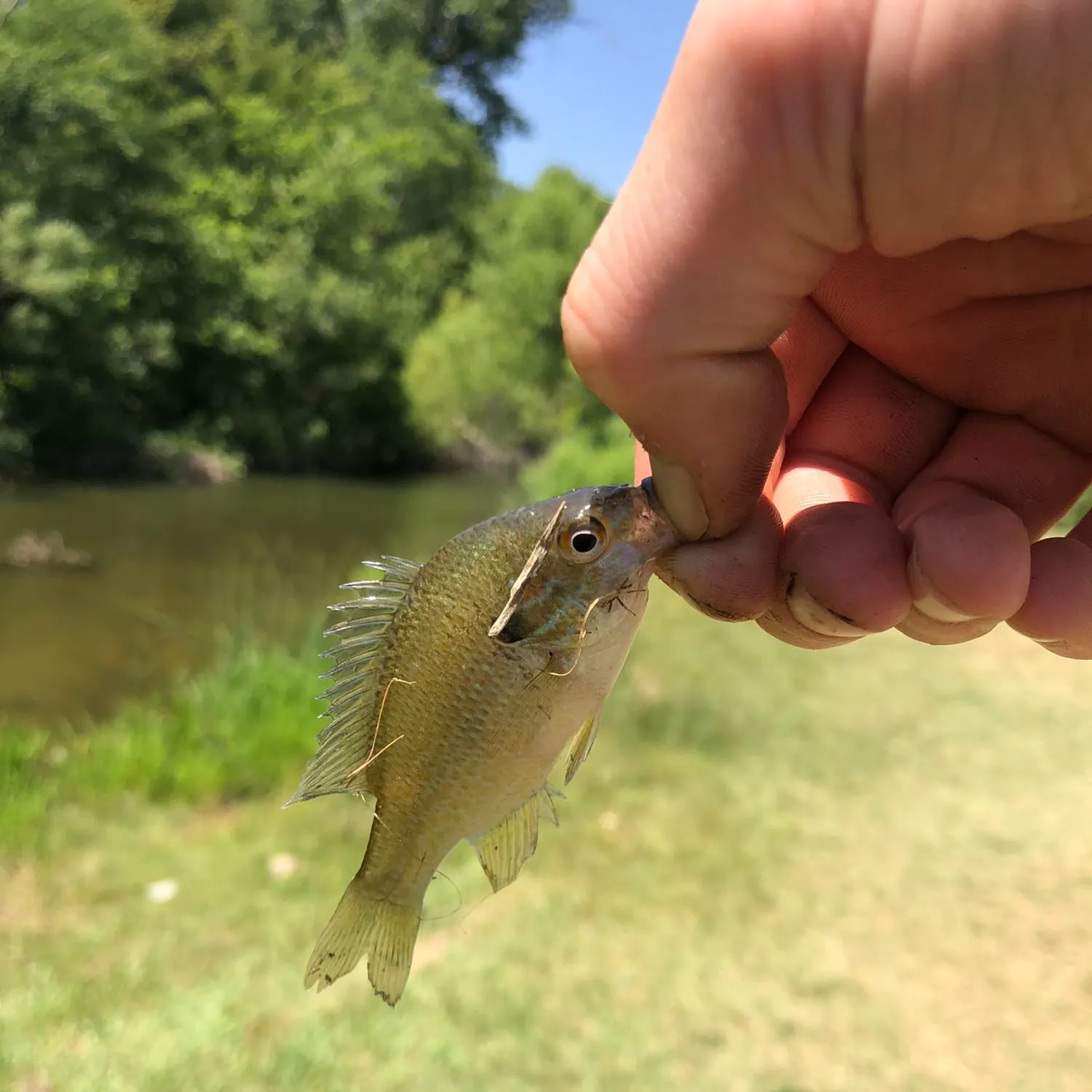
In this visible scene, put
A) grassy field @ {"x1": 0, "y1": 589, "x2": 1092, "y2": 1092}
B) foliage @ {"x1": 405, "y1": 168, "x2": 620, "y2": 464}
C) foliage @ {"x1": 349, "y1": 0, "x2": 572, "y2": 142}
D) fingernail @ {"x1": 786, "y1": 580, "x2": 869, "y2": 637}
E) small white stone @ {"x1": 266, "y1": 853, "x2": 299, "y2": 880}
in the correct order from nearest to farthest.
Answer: fingernail @ {"x1": 786, "y1": 580, "x2": 869, "y2": 637}
grassy field @ {"x1": 0, "y1": 589, "x2": 1092, "y2": 1092}
small white stone @ {"x1": 266, "y1": 853, "x2": 299, "y2": 880}
foliage @ {"x1": 405, "y1": 168, "x2": 620, "y2": 464}
foliage @ {"x1": 349, "y1": 0, "x2": 572, "y2": 142}

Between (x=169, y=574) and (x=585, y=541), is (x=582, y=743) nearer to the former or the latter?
(x=585, y=541)

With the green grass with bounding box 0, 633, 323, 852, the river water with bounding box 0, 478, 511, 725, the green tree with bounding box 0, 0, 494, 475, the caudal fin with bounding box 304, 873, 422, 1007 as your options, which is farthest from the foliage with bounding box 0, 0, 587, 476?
the caudal fin with bounding box 304, 873, 422, 1007

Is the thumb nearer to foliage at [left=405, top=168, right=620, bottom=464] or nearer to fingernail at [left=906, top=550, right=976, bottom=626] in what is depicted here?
fingernail at [left=906, top=550, right=976, bottom=626]

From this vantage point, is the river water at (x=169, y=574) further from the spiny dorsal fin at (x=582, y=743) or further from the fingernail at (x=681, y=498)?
the fingernail at (x=681, y=498)

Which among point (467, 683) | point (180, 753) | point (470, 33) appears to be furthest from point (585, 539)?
point (470, 33)

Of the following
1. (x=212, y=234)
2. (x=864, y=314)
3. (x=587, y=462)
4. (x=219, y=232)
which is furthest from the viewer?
(x=219, y=232)

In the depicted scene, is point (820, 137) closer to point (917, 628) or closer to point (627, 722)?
point (917, 628)
